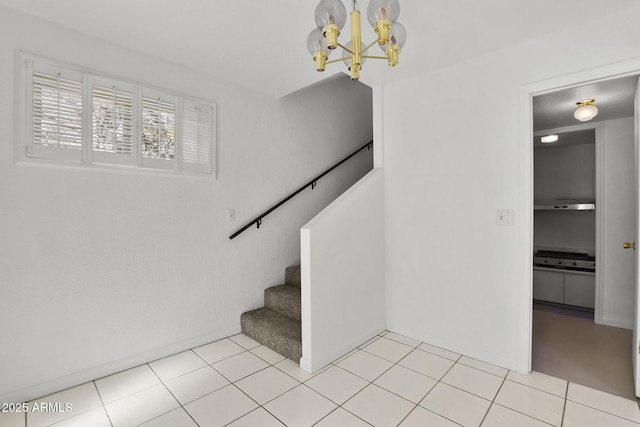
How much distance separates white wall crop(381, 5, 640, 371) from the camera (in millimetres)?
2129

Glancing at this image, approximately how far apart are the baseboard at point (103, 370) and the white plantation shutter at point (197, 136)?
1512 mm

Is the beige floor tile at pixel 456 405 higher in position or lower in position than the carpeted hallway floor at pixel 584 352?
higher

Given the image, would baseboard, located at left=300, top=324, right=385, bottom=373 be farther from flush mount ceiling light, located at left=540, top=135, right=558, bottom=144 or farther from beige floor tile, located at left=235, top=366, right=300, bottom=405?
flush mount ceiling light, located at left=540, top=135, right=558, bottom=144

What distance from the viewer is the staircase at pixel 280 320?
2479mm

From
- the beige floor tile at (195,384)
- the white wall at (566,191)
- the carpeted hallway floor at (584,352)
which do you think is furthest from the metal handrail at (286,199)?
the white wall at (566,191)

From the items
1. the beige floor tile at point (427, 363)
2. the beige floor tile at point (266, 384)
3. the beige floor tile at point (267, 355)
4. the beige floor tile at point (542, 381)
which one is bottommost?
the beige floor tile at point (267, 355)

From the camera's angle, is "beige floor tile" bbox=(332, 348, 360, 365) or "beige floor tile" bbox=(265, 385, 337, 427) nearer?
"beige floor tile" bbox=(265, 385, 337, 427)

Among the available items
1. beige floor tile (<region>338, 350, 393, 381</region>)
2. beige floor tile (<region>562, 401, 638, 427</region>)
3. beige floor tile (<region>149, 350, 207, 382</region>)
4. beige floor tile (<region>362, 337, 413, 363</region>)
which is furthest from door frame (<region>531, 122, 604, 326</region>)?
beige floor tile (<region>149, 350, 207, 382</region>)

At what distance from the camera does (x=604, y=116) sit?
310cm

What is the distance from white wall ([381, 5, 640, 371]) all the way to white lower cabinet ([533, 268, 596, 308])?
92.2 inches

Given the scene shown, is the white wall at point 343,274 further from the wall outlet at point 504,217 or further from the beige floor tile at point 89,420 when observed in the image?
the beige floor tile at point 89,420

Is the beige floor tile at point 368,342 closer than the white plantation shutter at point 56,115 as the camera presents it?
No

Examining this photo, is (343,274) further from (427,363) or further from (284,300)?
(427,363)

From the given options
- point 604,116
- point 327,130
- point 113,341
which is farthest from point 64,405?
point 604,116
